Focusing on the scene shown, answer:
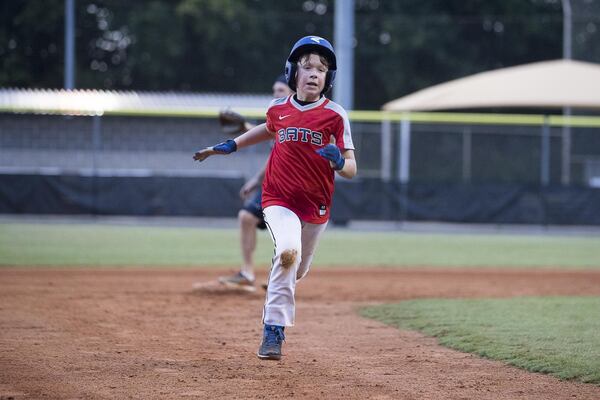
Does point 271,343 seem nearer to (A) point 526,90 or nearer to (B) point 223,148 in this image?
(B) point 223,148

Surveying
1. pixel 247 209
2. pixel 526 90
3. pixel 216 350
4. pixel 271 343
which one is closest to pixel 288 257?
pixel 271 343

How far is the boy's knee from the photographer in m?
5.59

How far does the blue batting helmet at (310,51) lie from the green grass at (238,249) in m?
7.37

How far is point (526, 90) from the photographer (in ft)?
78.0

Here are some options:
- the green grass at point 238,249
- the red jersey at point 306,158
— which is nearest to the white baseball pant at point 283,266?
the red jersey at point 306,158

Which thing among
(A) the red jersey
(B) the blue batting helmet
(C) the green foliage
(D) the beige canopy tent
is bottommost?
(A) the red jersey

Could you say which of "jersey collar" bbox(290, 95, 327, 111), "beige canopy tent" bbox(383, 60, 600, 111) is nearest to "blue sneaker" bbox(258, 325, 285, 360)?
"jersey collar" bbox(290, 95, 327, 111)

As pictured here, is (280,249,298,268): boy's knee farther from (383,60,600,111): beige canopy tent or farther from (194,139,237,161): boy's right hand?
(383,60,600,111): beige canopy tent

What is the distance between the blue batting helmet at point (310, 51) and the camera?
589 cm

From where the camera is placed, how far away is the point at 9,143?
23.3 meters

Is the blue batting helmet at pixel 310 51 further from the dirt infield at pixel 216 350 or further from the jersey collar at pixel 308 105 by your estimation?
the dirt infield at pixel 216 350

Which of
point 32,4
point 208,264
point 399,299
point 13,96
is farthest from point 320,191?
point 32,4

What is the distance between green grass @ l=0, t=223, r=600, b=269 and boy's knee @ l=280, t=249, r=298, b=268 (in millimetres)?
7554

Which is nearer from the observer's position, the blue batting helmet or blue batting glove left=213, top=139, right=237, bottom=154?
the blue batting helmet
